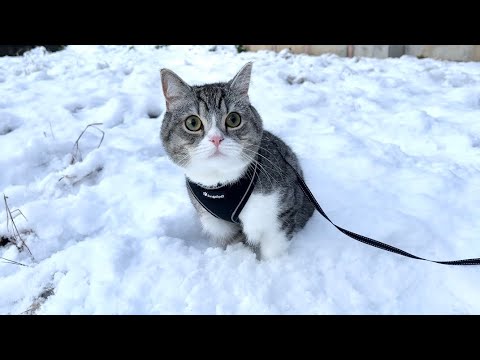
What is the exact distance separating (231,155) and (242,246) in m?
0.69

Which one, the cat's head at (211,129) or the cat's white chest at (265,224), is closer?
the cat's head at (211,129)

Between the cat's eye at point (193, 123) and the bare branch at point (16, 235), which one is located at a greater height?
the cat's eye at point (193, 123)

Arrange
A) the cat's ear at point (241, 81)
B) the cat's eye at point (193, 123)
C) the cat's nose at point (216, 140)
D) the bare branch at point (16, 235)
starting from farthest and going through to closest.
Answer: the bare branch at point (16, 235) < the cat's ear at point (241, 81) < the cat's eye at point (193, 123) < the cat's nose at point (216, 140)

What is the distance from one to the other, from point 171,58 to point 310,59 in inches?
111

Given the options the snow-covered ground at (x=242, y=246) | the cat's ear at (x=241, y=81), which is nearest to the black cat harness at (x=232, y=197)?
the snow-covered ground at (x=242, y=246)

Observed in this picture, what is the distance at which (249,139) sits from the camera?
1.87 m

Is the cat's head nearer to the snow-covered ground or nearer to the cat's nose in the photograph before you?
the cat's nose

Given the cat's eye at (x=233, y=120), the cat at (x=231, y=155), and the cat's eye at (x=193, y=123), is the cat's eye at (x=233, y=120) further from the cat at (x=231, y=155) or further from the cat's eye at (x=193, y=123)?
the cat's eye at (x=193, y=123)

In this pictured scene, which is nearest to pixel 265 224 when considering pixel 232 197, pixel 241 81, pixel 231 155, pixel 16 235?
pixel 232 197

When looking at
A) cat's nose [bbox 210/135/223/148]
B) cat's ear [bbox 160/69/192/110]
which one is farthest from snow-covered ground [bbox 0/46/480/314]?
cat's ear [bbox 160/69/192/110]

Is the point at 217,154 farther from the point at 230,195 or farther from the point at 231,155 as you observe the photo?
the point at 230,195

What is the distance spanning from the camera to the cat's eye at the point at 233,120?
6.12 feet

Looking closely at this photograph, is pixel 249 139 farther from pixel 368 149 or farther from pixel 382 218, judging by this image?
pixel 368 149
